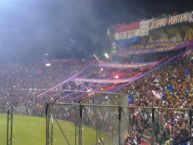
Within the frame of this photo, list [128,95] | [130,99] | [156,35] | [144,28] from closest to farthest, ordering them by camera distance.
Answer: [128,95] < [130,99] < [156,35] < [144,28]

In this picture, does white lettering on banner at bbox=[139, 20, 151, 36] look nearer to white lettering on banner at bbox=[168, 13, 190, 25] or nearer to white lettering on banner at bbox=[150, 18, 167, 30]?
white lettering on banner at bbox=[150, 18, 167, 30]

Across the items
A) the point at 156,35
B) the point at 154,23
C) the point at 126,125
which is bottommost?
the point at 126,125

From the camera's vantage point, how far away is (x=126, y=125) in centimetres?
1684

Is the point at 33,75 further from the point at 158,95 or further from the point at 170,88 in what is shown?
the point at 158,95

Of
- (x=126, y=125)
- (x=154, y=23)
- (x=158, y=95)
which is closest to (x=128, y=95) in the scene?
(x=158, y=95)

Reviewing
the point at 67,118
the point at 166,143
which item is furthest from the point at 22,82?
the point at 166,143

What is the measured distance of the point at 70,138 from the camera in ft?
73.2

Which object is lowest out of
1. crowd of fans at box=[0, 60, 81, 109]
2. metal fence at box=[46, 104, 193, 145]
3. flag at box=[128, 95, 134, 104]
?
metal fence at box=[46, 104, 193, 145]

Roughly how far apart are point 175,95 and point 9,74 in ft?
114

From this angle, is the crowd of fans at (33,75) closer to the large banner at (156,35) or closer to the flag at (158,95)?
the large banner at (156,35)

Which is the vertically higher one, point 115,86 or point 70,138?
point 115,86

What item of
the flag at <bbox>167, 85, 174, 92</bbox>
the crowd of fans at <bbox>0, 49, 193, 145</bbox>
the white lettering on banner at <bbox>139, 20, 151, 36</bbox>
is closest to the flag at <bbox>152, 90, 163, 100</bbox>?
the crowd of fans at <bbox>0, 49, 193, 145</bbox>

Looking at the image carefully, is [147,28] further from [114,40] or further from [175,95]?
[175,95]

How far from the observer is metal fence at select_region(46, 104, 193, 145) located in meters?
12.9
